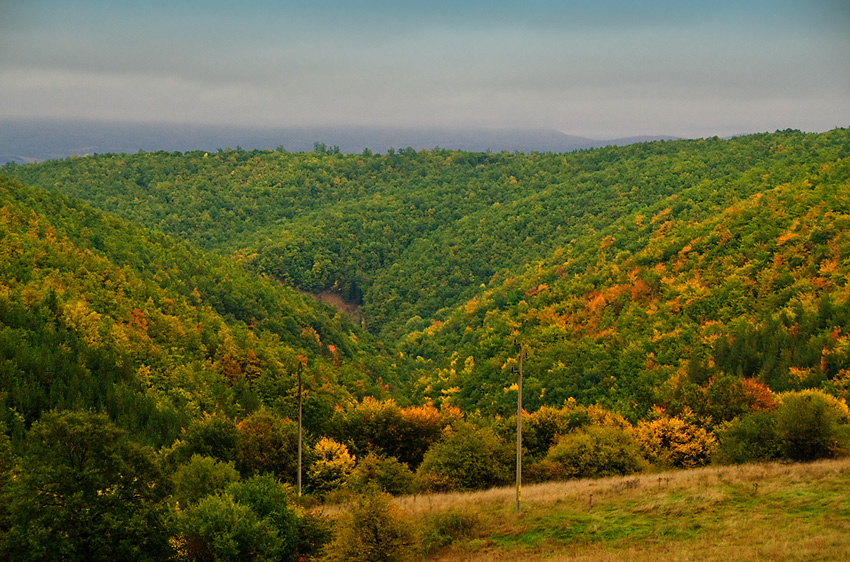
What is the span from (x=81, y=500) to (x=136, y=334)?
41.4 metres

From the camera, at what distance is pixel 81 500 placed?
27.9m

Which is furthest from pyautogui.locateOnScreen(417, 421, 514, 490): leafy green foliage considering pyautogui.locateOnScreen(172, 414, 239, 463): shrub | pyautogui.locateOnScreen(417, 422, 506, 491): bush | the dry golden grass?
pyautogui.locateOnScreen(172, 414, 239, 463): shrub

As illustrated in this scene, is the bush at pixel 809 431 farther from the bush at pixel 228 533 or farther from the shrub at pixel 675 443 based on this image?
the bush at pixel 228 533

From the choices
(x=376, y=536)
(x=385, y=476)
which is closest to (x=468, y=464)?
(x=385, y=476)

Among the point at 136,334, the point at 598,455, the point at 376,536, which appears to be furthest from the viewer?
the point at 136,334

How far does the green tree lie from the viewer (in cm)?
2711

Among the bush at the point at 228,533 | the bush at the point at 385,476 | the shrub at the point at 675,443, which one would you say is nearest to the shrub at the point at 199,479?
the bush at the point at 228,533

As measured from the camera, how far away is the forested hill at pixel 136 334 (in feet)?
184

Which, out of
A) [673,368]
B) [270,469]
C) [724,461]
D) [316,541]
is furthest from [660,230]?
[316,541]

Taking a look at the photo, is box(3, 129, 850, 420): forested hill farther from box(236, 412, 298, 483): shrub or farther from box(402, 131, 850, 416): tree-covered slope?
box(236, 412, 298, 483): shrub

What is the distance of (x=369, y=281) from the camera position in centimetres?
18838

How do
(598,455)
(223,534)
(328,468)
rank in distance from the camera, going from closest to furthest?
(223,534) → (598,455) → (328,468)

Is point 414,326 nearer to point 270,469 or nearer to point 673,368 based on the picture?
point 673,368

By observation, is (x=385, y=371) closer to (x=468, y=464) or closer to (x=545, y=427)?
(x=545, y=427)
